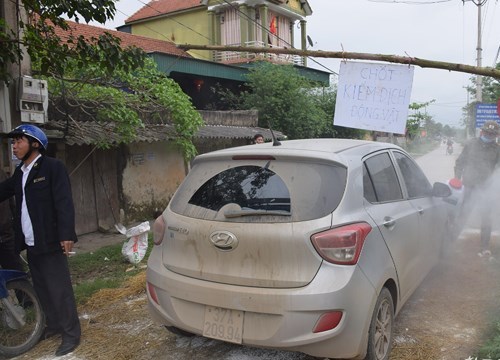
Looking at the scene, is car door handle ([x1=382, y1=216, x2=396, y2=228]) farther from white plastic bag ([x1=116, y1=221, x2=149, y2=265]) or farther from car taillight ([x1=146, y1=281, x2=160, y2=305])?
white plastic bag ([x1=116, y1=221, x2=149, y2=265])

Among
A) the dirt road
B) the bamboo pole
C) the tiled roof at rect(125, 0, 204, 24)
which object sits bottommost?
the dirt road

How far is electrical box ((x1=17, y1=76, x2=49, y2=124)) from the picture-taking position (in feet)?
18.1

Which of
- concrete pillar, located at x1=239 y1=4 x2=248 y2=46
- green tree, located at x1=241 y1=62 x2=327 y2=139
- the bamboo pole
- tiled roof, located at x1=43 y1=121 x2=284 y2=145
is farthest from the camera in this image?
concrete pillar, located at x1=239 y1=4 x2=248 y2=46

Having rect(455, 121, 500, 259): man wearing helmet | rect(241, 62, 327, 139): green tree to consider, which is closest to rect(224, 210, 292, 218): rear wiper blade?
rect(455, 121, 500, 259): man wearing helmet

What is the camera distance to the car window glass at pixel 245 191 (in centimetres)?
292

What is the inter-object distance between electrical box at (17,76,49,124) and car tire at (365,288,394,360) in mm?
4794

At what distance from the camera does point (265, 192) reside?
298cm

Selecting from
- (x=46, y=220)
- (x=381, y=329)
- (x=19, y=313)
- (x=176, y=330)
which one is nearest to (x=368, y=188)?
(x=381, y=329)

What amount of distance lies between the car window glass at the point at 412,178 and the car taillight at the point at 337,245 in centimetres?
153

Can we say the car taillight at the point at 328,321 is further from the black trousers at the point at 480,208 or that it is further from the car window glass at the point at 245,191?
the black trousers at the point at 480,208

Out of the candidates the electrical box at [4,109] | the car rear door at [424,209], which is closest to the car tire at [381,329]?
the car rear door at [424,209]

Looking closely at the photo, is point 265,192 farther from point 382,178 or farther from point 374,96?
point 374,96

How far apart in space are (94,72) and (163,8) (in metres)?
20.3

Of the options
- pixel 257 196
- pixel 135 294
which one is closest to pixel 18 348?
pixel 135 294
